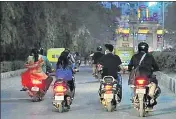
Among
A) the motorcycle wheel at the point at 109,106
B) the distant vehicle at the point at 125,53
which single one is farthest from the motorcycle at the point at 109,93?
the distant vehicle at the point at 125,53

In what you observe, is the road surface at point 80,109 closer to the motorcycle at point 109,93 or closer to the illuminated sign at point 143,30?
the motorcycle at point 109,93

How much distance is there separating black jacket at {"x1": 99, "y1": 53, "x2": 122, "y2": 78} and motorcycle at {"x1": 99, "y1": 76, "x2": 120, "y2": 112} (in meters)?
0.43

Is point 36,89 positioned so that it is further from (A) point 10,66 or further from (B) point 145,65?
(A) point 10,66

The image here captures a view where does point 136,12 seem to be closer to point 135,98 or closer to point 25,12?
point 25,12

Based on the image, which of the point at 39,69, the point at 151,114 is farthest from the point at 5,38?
the point at 151,114

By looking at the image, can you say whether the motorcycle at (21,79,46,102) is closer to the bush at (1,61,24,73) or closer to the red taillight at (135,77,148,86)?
the red taillight at (135,77,148,86)

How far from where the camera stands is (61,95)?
1180cm

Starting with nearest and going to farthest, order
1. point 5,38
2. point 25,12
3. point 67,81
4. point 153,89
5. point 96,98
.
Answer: point 153,89 < point 67,81 < point 96,98 < point 5,38 < point 25,12

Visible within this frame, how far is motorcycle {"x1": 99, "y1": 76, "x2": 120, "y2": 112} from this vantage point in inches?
462

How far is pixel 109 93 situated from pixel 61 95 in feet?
3.86

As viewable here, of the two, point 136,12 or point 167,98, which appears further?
point 136,12

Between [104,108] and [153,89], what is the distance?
6.55 ft

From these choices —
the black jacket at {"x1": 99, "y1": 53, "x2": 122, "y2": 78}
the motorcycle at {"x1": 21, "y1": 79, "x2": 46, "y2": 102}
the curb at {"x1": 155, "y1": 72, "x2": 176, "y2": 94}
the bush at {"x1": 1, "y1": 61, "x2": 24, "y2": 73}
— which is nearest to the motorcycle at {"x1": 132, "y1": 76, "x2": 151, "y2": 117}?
the black jacket at {"x1": 99, "y1": 53, "x2": 122, "y2": 78}

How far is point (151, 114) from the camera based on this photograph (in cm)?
1148
